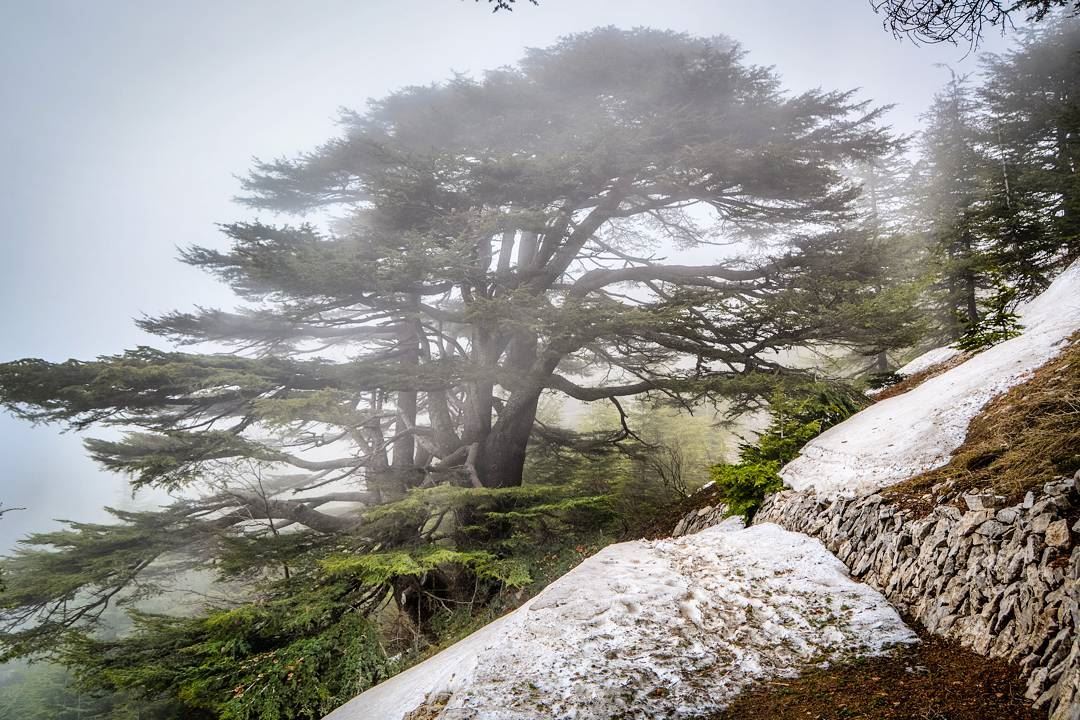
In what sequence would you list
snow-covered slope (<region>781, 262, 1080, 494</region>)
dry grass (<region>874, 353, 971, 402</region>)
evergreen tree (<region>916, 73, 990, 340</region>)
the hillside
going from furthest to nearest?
evergreen tree (<region>916, 73, 990, 340</region>)
dry grass (<region>874, 353, 971, 402</region>)
snow-covered slope (<region>781, 262, 1080, 494</region>)
the hillside

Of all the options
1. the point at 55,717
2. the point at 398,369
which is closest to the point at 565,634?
the point at 398,369

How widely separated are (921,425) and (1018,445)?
1485mm

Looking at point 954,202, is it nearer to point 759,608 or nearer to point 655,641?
point 759,608

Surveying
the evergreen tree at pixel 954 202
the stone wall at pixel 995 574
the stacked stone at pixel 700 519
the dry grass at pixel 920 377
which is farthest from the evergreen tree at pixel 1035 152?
the stone wall at pixel 995 574

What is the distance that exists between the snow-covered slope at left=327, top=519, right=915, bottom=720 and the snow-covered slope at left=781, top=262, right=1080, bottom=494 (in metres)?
0.97

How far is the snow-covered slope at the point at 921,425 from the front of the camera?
405 cm

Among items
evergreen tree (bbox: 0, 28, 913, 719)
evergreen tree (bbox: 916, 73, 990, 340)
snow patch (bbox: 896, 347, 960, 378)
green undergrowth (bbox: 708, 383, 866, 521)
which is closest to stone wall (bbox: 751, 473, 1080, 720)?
green undergrowth (bbox: 708, 383, 866, 521)

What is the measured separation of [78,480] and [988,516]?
155500 mm

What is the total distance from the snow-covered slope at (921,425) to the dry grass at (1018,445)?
20cm

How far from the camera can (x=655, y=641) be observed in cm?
305

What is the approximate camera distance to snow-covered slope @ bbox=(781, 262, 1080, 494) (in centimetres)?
405

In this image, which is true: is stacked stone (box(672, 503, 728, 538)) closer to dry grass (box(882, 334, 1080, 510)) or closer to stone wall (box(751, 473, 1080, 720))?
stone wall (box(751, 473, 1080, 720))

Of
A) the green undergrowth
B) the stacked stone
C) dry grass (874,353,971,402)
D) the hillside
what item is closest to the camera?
the hillside

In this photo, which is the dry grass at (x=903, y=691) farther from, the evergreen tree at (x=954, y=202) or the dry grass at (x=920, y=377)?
the evergreen tree at (x=954, y=202)
